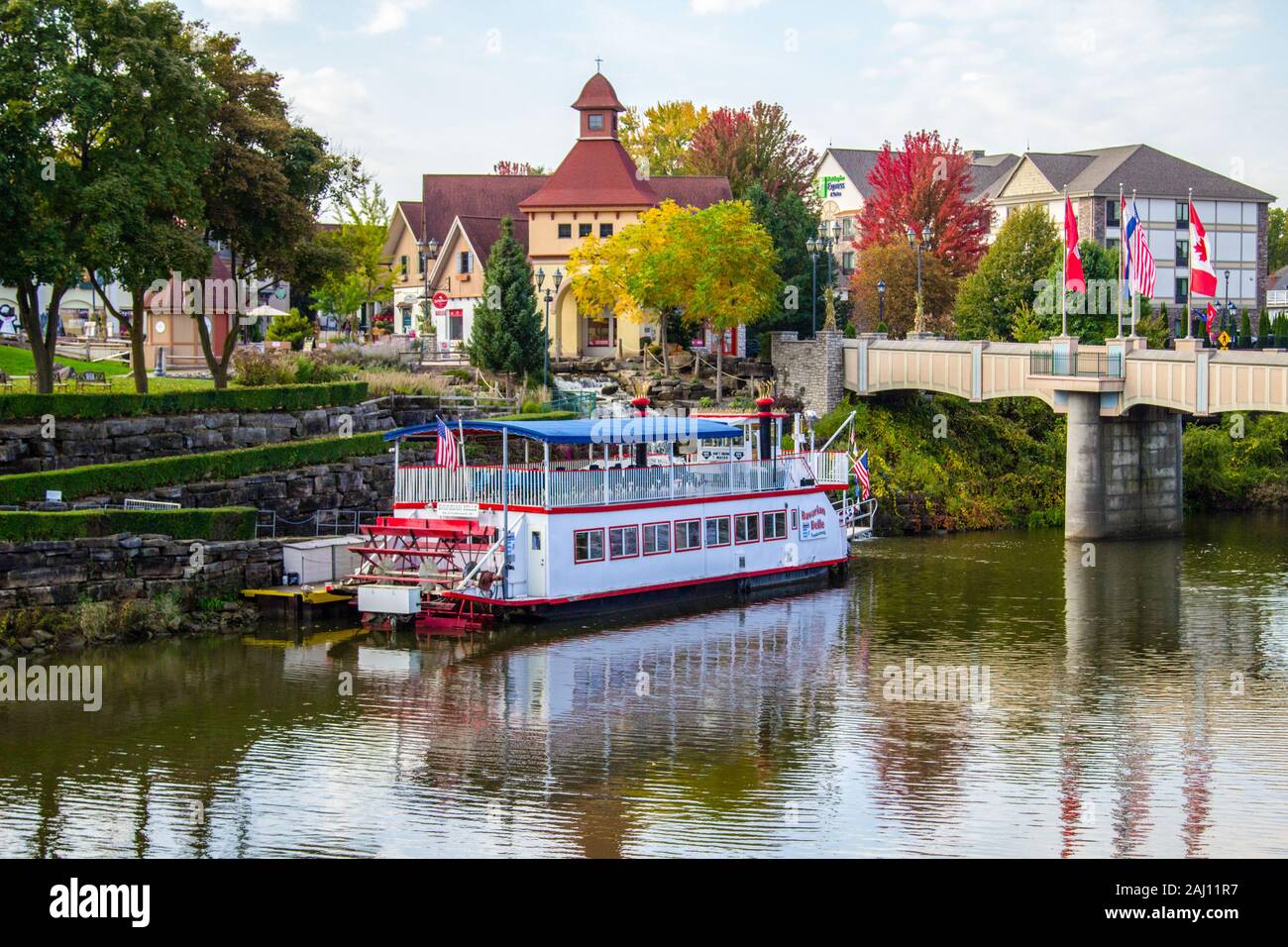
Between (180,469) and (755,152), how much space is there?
6179 centimetres

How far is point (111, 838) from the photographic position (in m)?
26.2

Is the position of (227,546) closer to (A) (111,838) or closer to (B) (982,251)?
(A) (111,838)

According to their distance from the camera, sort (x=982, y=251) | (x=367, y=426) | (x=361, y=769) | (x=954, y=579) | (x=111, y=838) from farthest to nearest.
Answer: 1. (x=982, y=251)
2. (x=367, y=426)
3. (x=954, y=579)
4. (x=361, y=769)
5. (x=111, y=838)

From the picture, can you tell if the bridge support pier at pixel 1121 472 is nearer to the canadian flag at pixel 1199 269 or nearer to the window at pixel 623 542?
the canadian flag at pixel 1199 269

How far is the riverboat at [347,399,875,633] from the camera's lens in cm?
4303

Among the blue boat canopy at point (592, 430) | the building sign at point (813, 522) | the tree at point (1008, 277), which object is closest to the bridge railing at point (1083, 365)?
the building sign at point (813, 522)

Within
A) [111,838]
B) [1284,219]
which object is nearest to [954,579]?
[111,838]

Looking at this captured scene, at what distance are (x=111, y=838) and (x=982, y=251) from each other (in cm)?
7943

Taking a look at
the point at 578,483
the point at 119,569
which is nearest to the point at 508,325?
the point at 578,483

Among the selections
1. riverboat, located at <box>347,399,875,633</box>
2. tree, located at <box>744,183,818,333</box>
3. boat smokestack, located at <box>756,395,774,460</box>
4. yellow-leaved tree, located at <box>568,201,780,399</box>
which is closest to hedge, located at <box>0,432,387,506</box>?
riverboat, located at <box>347,399,875,633</box>

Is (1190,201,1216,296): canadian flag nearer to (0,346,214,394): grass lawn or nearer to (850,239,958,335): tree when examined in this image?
(850,239,958,335): tree

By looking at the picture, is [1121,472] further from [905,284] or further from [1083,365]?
[905,284]

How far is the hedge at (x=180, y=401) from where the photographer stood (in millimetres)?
47719

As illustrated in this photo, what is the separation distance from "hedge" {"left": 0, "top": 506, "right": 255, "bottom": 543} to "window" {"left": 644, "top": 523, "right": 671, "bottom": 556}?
10.9 metres
